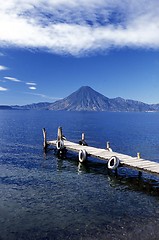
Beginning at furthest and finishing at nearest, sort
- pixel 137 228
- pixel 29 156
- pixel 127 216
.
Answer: pixel 29 156, pixel 127 216, pixel 137 228

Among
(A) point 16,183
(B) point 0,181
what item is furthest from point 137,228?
(B) point 0,181

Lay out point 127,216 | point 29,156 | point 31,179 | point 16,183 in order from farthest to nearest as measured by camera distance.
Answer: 1. point 29,156
2. point 31,179
3. point 16,183
4. point 127,216

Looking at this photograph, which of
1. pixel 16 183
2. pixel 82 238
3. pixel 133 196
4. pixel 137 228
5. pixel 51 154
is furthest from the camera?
pixel 51 154

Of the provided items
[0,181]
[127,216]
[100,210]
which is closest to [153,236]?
[127,216]

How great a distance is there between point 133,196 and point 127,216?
15.2ft

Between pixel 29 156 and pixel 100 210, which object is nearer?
pixel 100 210

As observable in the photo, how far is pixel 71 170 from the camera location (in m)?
34.1

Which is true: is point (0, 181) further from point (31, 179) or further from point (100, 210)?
point (100, 210)

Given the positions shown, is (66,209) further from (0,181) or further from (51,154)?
(51,154)

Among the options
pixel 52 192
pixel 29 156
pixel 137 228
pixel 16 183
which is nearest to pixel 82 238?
pixel 137 228

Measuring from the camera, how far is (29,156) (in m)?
42.0

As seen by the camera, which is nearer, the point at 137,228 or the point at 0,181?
the point at 137,228

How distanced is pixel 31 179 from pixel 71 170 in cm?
687

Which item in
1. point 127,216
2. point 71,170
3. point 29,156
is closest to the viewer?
point 127,216
